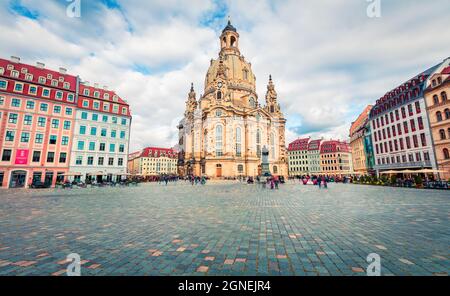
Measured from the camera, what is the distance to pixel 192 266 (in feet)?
11.8

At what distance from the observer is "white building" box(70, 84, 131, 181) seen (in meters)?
36.6

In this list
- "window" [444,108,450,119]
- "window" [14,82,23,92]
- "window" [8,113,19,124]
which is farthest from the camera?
"window" [14,82,23,92]

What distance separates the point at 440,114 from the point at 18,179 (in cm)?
6517

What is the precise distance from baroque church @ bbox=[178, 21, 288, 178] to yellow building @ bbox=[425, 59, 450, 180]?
36.6 meters

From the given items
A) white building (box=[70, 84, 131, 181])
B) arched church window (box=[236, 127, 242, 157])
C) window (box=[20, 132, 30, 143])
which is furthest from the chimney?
arched church window (box=[236, 127, 242, 157])

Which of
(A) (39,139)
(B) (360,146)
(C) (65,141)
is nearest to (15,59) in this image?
(A) (39,139)

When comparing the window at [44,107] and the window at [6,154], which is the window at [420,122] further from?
the window at [6,154]

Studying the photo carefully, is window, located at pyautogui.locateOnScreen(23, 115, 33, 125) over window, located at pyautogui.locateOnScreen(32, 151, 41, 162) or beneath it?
over

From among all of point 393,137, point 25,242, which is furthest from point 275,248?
point 393,137

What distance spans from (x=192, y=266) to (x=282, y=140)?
70593 millimetres

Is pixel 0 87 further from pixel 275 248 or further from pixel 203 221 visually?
pixel 275 248

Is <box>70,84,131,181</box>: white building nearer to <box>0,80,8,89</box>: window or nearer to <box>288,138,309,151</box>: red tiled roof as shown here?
<box>0,80,8,89</box>: window

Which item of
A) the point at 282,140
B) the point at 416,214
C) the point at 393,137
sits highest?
the point at 282,140
